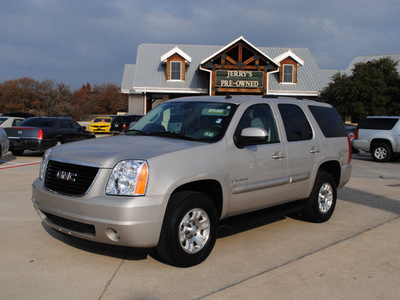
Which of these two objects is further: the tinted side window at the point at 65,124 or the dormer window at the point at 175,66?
the dormer window at the point at 175,66

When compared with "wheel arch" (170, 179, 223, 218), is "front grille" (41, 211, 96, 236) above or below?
below

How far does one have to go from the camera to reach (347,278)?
410cm

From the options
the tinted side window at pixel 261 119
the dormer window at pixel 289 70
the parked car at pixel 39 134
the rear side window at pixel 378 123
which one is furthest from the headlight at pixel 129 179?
the dormer window at pixel 289 70

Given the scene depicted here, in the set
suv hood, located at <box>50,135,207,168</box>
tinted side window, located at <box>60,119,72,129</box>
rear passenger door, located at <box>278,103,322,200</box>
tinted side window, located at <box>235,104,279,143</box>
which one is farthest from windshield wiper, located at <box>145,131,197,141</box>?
tinted side window, located at <box>60,119,72,129</box>

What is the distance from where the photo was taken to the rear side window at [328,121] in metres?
6.23

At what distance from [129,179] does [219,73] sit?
2413cm

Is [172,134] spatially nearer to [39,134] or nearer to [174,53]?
[39,134]

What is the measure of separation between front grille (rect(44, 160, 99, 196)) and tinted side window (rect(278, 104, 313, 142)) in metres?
2.78

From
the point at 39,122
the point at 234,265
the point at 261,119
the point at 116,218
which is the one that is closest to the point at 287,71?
the point at 39,122

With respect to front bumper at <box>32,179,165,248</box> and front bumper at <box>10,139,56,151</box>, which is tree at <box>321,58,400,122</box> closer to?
front bumper at <box>10,139,56,151</box>

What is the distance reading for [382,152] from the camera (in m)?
15.4

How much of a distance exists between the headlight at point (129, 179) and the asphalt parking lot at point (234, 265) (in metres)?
0.60

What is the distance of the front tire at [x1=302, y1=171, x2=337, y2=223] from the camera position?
234 inches

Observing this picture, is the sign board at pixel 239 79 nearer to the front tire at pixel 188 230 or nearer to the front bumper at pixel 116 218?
the front tire at pixel 188 230
